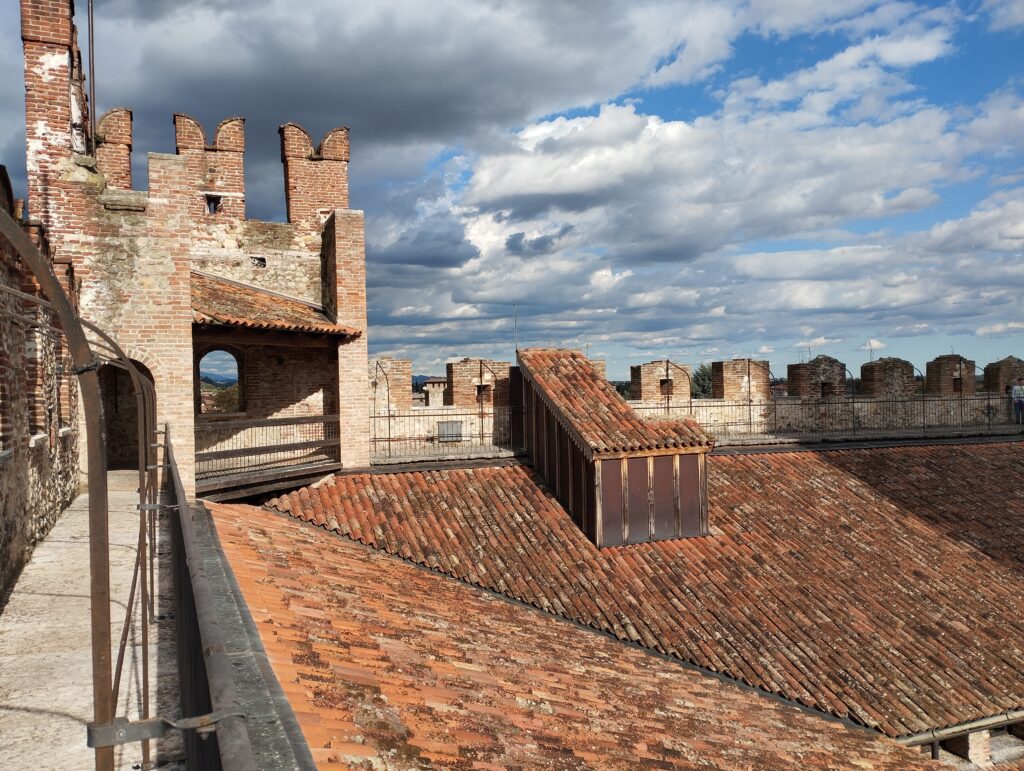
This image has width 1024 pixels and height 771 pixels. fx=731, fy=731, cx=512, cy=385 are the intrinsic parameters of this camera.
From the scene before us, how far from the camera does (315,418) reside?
13.0m

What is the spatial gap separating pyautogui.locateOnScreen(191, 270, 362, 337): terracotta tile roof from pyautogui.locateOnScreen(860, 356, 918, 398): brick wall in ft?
44.6

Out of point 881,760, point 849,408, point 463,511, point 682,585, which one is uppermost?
point 849,408

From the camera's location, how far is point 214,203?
1500 centimetres

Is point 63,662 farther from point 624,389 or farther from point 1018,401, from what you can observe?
point 624,389

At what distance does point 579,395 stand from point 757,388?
6.37 meters

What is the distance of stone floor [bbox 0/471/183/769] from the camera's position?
4.18 metres

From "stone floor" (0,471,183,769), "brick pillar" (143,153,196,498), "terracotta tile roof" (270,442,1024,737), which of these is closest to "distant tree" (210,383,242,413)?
"terracotta tile roof" (270,442,1024,737)

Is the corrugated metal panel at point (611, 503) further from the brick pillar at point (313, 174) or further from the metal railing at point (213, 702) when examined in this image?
the metal railing at point (213, 702)

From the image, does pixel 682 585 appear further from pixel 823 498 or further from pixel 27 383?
pixel 27 383

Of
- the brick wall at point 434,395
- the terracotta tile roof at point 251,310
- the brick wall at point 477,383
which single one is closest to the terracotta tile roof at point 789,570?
the brick wall at point 477,383

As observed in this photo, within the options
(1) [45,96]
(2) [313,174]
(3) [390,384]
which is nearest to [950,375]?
(3) [390,384]

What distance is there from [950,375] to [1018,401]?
2.17 meters

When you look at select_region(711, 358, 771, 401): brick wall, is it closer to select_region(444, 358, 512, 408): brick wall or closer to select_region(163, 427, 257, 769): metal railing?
select_region(444, 358, 512, 408): brick wall

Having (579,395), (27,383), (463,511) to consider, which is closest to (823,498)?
(579,395)
